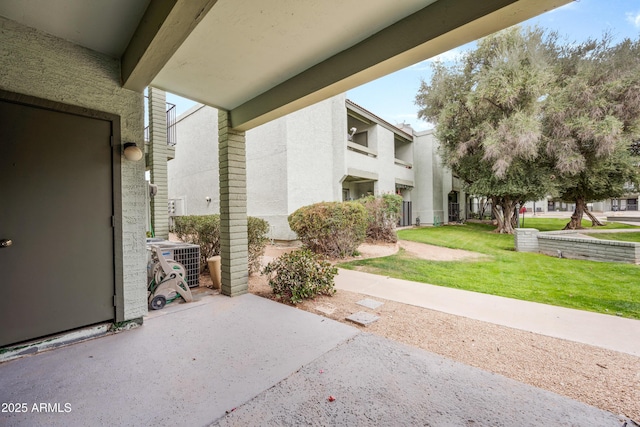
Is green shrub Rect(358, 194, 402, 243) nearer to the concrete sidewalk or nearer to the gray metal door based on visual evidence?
the concrete sidewalk

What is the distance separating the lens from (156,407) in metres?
2.15

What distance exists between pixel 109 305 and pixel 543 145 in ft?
60.3

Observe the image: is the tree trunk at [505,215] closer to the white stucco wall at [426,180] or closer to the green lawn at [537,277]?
the white stucco wall at [426,180]

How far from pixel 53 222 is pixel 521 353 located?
5.40 meters

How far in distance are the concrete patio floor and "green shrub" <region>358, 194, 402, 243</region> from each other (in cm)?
778

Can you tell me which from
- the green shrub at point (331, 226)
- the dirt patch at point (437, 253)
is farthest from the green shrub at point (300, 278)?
the dirt patch at point (437, 253)

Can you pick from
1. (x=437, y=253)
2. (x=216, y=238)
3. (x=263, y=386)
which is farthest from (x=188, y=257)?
(x=437, y=253)

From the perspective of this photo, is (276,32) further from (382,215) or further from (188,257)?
(382,215)

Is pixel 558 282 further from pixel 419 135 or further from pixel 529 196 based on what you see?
pixel 419 135

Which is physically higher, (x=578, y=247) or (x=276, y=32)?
(x=276, y=32)

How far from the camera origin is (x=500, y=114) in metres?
14.9

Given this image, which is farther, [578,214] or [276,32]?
[578,214]

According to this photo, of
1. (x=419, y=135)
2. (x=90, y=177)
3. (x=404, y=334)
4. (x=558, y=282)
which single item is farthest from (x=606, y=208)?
(x=90, y=177)

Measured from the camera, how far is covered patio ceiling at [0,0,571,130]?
232 cm
